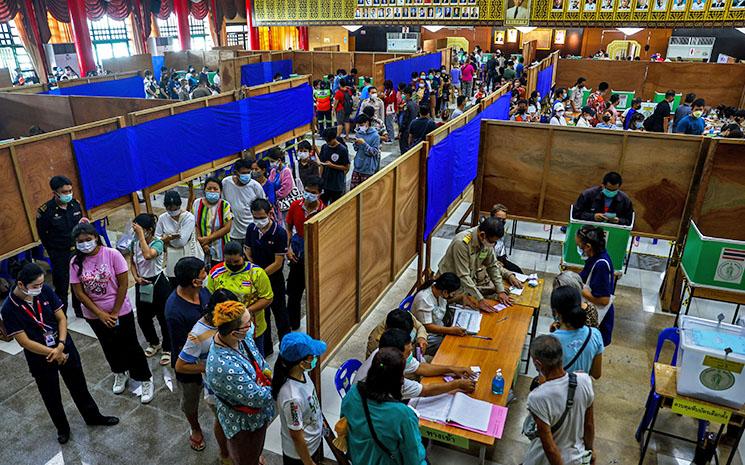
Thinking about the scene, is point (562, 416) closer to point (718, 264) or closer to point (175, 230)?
point (718, 264)

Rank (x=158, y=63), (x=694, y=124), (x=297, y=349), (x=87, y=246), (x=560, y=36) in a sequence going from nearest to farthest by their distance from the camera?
(x=297, y=349) < (x=87, y=246) < (x=694, y=124) < (x=158, y=63) < (x=560, y=36)

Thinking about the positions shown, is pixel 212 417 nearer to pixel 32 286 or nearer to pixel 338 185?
pixel 32 286

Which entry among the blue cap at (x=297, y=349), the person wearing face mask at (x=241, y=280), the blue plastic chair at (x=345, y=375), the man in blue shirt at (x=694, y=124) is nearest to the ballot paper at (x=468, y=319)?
the blue plastic chair at (x=345, y=375)

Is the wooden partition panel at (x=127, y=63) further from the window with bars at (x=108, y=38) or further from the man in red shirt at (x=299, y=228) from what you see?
the man in red shirt at (x=299, y=228)

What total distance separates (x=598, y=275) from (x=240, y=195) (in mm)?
3756

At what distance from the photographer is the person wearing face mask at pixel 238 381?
2887 millimetres

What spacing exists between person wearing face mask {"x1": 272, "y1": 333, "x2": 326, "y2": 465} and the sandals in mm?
1419

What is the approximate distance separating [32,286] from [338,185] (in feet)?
13.9

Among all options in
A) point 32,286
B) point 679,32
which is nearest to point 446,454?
point 32,286

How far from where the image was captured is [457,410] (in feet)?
11.2

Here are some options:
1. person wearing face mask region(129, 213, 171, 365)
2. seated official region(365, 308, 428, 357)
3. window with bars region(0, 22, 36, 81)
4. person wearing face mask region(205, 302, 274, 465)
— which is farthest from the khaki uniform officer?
window with bars region(0, 22, 36, 81)

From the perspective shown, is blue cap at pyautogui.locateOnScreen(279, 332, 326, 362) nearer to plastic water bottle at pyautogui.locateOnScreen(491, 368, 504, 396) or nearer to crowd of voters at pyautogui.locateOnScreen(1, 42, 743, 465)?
crowd of voters at pyautogui.locateOnScreen(1, 42, 743, 465)

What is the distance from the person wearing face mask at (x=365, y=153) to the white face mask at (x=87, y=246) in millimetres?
4073

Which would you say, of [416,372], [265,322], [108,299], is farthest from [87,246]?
[416,372]
